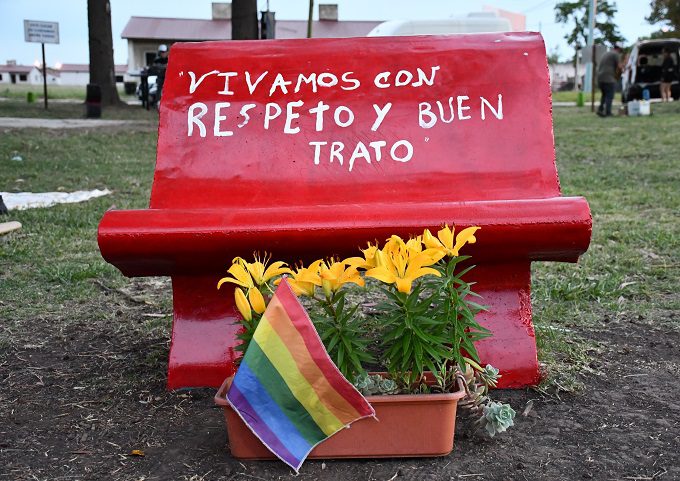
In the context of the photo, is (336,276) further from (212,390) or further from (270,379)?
(212,390)

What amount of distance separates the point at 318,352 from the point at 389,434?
330 mm

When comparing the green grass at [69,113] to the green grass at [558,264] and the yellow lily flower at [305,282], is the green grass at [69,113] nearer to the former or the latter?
the green grass at [558,264]

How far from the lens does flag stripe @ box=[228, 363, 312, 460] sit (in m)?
2.22

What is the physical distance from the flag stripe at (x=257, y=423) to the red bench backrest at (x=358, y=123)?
839 millimetres

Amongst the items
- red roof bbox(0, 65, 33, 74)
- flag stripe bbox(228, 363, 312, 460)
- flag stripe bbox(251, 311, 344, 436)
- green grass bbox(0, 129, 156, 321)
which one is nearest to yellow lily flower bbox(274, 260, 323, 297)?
flag stripe bbox(251, 311, 344, 436)

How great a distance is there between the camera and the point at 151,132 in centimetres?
1413

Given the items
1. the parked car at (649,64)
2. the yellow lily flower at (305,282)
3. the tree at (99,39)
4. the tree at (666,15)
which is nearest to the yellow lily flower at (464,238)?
the yellow lily flower at (305,282)

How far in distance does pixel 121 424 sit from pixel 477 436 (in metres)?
1.11

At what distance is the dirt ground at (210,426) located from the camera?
2264 mm

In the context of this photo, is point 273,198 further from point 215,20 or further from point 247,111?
point 215,20

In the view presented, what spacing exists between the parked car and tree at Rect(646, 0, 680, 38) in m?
23.0

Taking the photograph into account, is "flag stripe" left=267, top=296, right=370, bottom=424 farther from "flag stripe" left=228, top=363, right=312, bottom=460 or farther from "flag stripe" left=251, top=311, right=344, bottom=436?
"flag stripe" left=228, top=363, right=312, bottom=460

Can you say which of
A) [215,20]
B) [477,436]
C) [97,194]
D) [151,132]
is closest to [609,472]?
[477,436]

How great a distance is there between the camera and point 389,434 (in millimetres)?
2295
